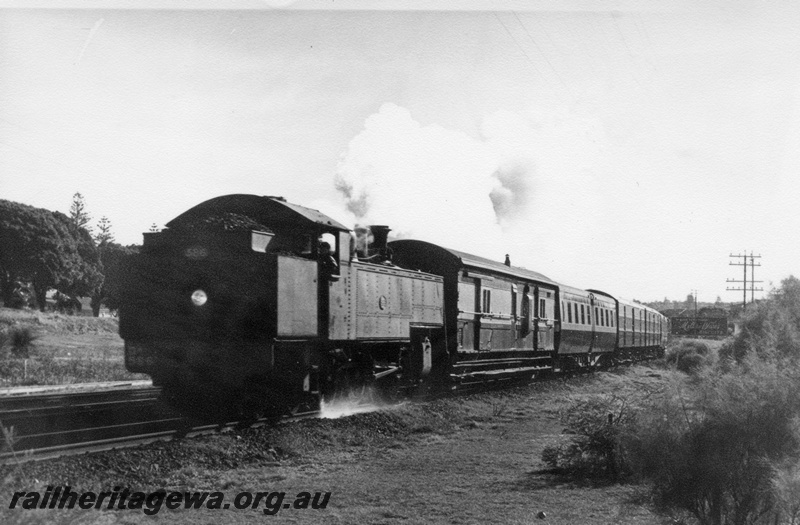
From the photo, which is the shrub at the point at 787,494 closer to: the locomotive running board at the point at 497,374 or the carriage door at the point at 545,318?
the locomotive running board at the point at 497,374

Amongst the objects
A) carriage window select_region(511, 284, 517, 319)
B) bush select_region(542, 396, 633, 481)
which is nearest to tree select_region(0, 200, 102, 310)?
carriage window select_region(511, 284, 517, 319)

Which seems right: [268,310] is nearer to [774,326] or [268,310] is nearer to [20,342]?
[774,326]

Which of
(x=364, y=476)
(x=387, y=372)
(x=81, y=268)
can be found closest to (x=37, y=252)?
(x=81, y=268)

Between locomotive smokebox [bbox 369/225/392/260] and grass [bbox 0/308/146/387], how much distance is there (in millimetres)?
7273

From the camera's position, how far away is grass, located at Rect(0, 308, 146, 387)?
68.8ft

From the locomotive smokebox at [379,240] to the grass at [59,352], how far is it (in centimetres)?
727

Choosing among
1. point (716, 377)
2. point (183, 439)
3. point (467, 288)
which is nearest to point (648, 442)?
point (716, 377)

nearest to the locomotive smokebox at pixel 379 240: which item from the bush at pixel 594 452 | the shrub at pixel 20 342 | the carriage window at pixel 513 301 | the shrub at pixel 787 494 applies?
the carriage window at pixel 513 301

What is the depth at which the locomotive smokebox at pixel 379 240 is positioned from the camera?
15719 millimetres

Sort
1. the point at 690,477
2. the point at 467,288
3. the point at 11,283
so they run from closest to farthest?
the point at 690,477
the point at 467,288
the point at 11,283

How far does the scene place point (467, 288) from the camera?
18.1 metres

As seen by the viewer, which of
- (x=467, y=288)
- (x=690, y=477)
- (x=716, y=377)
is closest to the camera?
(x=690, y=477)

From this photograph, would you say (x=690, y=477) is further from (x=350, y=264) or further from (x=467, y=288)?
(x=467, y=288)

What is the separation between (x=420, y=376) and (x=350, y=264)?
13.6ft
